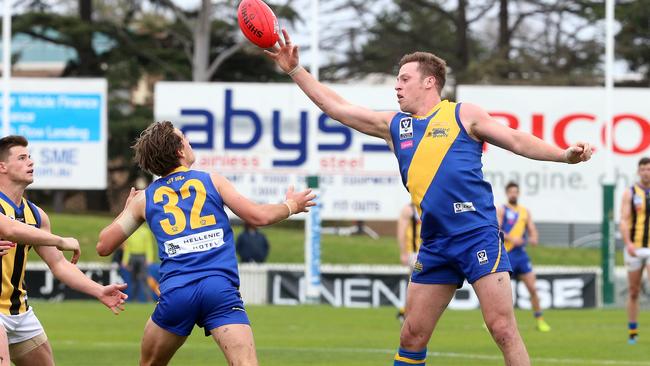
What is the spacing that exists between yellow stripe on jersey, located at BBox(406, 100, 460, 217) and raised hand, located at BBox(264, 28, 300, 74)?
1037mm

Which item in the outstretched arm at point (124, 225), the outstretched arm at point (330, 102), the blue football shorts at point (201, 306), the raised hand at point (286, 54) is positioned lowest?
the blue football shorts at point (201, 306)

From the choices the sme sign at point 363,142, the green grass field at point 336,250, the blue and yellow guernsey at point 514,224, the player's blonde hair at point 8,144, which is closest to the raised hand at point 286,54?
the player's blonde hair at point 8,144

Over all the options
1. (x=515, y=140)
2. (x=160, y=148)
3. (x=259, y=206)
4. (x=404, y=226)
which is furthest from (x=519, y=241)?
(x=160, y=148)

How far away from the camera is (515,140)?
841cm

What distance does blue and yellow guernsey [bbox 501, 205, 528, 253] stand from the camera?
65.3 feet

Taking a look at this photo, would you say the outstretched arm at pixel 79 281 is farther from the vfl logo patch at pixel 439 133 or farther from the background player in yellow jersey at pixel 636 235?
the background player in yellow jersey at pixel 636 235

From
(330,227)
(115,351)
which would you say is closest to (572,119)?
(115,351)

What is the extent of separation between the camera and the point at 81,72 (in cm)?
4069

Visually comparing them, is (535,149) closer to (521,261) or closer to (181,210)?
(181,210)

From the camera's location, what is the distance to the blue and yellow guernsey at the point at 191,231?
25.6ft

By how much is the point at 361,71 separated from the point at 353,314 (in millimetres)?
18834

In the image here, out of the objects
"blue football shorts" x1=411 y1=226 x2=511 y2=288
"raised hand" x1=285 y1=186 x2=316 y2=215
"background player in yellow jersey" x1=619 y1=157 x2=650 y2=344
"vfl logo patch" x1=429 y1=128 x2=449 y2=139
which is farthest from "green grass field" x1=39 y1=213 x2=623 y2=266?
"raised hand" x1=285 y1=186 x2=316 y2=215

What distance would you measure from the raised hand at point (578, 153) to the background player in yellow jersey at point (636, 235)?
8.76 m

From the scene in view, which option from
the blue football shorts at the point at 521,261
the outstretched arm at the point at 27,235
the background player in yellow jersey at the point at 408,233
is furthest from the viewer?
the blue football shorts at the point at 521,261
